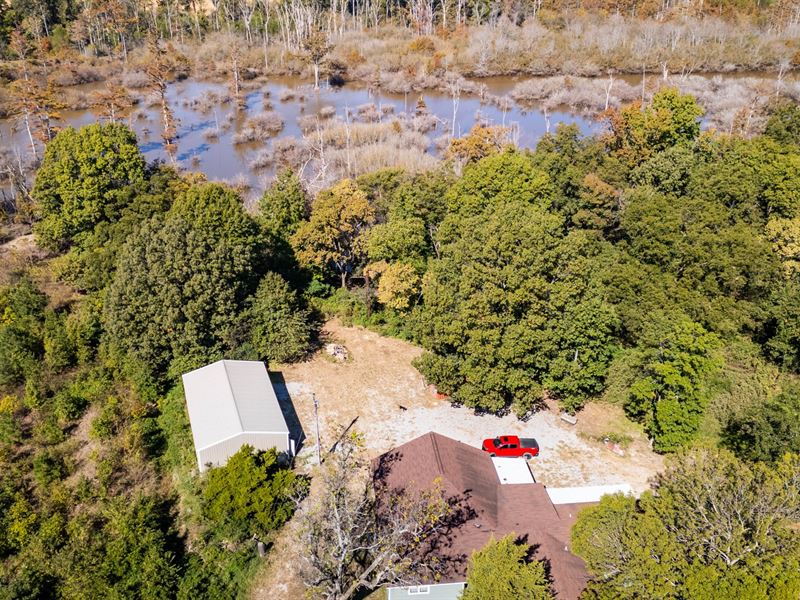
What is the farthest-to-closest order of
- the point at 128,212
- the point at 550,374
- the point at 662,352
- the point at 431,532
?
the point at 128,212 < the point at 550,374 < the point at 662,352 < the point at 431,532

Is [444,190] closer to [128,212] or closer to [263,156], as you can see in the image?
[128,212]

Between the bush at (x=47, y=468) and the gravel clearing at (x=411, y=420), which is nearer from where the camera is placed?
the bush at (x=47, y=468)

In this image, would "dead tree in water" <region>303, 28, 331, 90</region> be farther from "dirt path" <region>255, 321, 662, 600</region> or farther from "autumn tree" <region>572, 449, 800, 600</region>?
"autumn tree" <region>572, 449, 800, 600</region>

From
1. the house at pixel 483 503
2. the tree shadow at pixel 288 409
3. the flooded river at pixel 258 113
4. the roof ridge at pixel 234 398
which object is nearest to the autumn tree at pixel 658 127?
the flooded river at pixel 258 113

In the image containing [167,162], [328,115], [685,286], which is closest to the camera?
[685,286]

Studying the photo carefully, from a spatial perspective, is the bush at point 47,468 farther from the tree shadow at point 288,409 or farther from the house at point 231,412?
the tree shadow at point 288,409

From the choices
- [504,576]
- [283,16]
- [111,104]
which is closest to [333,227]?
[504,576]

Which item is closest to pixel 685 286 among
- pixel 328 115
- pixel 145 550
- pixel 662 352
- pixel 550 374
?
pixel 662 352

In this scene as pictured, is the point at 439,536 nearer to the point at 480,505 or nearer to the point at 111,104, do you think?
the point at 480,505
